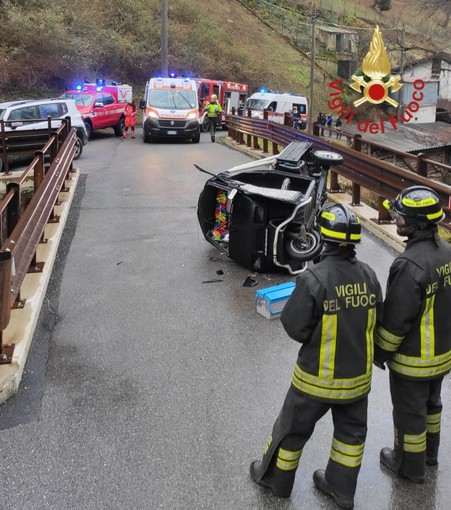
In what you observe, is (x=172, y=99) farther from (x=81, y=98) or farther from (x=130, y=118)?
(x=81, y=98)

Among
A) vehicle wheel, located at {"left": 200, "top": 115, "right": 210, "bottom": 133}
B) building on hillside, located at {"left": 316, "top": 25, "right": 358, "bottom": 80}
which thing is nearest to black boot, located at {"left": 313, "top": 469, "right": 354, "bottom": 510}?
vehicle wheel, located at {"left": 200, "top": 115, "right": 210, "bottom": 133}

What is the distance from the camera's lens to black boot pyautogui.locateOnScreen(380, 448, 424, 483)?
10.5 ft

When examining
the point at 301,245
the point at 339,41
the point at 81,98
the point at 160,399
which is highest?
the point at 339,41

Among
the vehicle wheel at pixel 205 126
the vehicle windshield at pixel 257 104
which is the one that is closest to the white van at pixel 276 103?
the vehicle windshield at pixel 257 104

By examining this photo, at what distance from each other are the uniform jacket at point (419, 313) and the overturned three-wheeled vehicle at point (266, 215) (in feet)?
10.2

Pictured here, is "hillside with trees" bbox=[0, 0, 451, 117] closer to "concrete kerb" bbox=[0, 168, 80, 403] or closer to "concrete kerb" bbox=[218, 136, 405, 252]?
"concrete kerb" bbox=[218, 136, 405, 252]

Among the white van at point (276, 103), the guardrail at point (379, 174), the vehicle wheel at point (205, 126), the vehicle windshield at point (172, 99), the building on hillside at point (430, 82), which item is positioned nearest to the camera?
the guardrail at point (379, 174)

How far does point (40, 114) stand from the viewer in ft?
54.9

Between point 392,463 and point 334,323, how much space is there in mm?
1132

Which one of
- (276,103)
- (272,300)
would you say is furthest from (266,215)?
(276,103)

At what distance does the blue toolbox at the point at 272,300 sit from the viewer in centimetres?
541

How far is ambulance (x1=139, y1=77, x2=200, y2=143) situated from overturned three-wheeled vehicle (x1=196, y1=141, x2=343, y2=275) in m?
14.0

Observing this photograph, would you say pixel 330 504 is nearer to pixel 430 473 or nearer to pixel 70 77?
pixel 430 473

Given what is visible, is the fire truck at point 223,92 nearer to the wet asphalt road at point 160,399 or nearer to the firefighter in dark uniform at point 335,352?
the wet asphalt road at point 160,399
